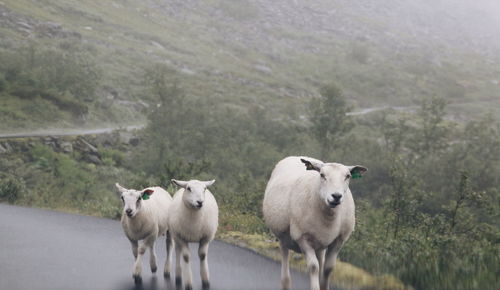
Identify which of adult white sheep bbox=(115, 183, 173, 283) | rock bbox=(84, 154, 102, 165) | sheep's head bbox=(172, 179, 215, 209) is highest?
sheep's head bbox=(172, 179, 215, 209)

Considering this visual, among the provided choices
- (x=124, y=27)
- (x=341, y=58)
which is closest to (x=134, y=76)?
(x=124, y=27)

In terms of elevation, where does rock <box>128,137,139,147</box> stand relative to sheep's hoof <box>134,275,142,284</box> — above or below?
below

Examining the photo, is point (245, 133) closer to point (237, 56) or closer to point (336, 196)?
point (336, 196)

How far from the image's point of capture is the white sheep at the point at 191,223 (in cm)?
880

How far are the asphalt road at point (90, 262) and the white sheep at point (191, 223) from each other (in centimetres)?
→ 44

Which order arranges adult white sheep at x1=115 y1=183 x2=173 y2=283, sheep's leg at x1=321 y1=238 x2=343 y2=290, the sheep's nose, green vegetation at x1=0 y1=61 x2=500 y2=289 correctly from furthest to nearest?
green vegetation at x1=0 y1=61 x2=500 y2=289 < adult white sheep at x1=115 y1=183 x2=173 y2=283 < sheep's leg at x1=321 y1=238 x2=343 y2=290 < the sheep's nose

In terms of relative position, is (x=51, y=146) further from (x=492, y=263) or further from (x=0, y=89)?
(x=492, y=263)

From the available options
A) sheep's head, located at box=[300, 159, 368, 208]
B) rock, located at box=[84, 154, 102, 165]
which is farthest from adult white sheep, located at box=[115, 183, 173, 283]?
rock, located at box=[84, 154, 102, 165]

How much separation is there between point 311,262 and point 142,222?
385 cm

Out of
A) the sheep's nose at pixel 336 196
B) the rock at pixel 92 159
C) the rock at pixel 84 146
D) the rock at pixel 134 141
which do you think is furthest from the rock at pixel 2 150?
the sheep's nose at pixel 336 196

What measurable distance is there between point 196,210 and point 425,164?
3847 centimetres

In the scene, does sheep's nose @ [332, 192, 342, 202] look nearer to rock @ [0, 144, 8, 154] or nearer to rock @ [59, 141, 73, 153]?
rock @ [0, 144, 8, 154]

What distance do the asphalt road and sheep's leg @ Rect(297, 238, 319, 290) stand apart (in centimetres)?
194

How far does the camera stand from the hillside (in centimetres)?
8506
